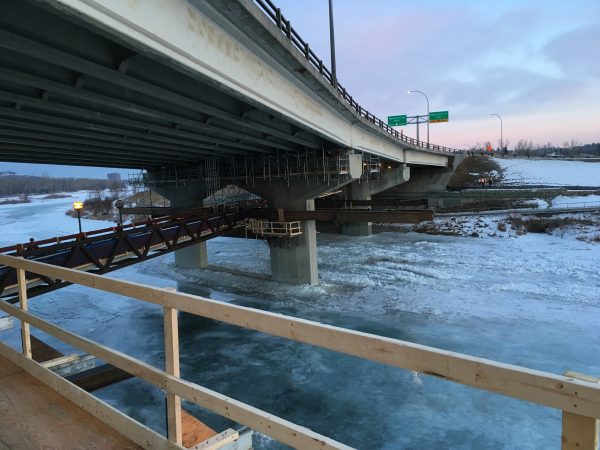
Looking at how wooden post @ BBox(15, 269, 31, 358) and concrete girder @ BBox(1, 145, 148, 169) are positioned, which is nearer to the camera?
wooden post @ BBox(15, 269, 31, 358)

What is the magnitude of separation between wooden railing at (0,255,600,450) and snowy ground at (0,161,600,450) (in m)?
6.17

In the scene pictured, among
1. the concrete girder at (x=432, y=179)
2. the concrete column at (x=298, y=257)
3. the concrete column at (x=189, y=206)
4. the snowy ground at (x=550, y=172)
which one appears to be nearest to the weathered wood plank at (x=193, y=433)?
the concrete column at (x=298, y=257)

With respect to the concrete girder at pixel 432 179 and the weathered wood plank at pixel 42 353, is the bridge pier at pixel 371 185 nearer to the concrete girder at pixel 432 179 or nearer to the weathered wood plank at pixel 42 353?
the concrete girder at pixel 432 179

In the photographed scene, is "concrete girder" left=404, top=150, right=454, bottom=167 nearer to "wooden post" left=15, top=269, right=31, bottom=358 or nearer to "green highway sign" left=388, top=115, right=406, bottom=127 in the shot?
"green highway sign" left=388, top=115, right=406, bottom=127

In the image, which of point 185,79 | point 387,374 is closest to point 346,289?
point 387,374

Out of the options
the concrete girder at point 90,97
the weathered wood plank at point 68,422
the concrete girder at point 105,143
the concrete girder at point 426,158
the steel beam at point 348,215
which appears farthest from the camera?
the concrete girder at point 426,158

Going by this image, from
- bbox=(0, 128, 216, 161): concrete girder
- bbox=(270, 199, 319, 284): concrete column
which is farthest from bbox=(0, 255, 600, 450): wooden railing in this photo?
bbox=(270, 199, 319, 284): concrete column

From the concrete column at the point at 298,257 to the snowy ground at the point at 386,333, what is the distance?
3.01 feet

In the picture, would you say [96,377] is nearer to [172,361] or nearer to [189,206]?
[172,361]

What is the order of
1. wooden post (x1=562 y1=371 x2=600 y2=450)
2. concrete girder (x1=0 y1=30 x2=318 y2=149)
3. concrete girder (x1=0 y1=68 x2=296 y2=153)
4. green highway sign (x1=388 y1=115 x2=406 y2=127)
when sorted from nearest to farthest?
wooden post (x1=562 y1=371 x2=600 y2=450), concrete girder (x1=0 y1=30 x2=318 y2=149), concrete girder (x1=0 y1=68 x2=296 y2=153), green highway sign (x1=388 y1=115 x2=406 y2=127)

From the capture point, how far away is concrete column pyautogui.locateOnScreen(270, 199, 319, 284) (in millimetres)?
23625

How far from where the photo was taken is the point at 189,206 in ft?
101

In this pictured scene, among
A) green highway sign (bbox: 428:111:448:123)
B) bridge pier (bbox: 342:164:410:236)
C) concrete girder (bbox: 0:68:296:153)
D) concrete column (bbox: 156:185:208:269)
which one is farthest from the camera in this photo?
green highway sign (bbox: 428:111:448:123)

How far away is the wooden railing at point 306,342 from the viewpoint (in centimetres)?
166
